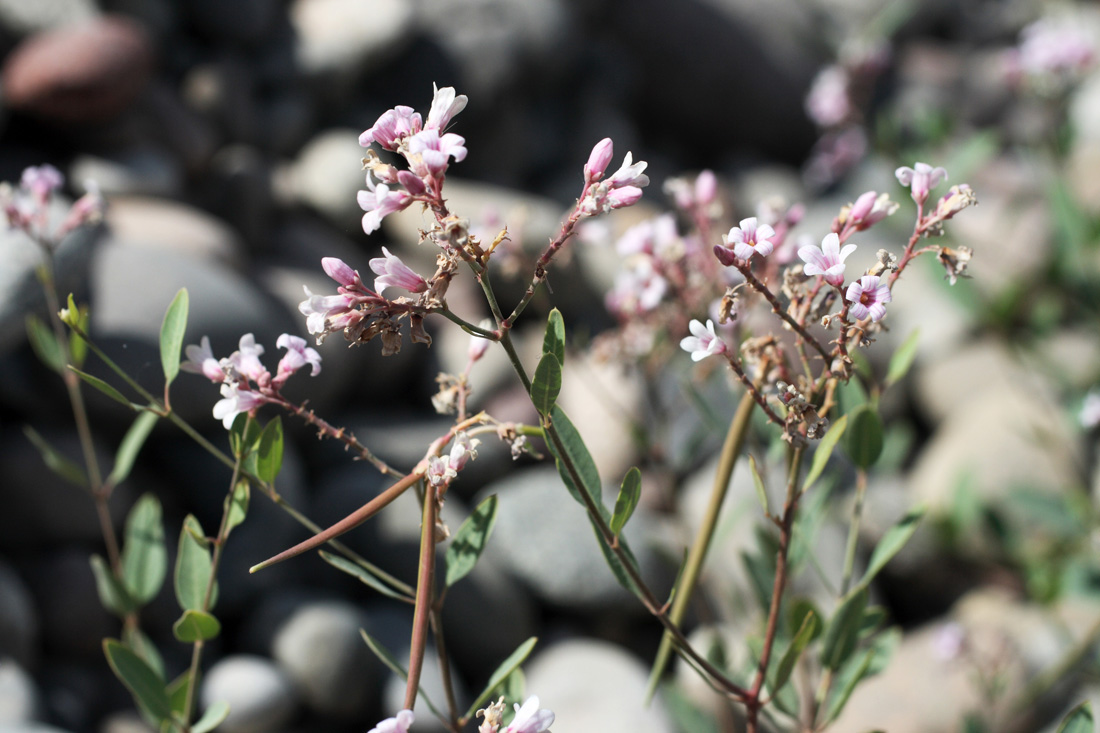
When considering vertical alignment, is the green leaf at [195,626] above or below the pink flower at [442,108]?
below

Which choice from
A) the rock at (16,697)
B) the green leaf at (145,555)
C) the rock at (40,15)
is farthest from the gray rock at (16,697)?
the rock at (40,15)

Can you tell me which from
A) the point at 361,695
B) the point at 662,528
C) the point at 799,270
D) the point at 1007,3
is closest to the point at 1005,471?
the point at 662,528

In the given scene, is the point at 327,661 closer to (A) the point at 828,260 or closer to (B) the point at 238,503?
(B) the point at 238,503

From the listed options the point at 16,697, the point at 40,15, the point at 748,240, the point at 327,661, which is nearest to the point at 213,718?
the point at 748,240

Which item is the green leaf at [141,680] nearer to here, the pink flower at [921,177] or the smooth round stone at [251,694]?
the pink flower at [921,177]

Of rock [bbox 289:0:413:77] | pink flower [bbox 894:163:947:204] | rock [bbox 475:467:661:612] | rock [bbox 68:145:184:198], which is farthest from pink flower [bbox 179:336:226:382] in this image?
rock [bbox 289:0:413:77]

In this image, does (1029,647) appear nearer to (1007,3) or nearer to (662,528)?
(662,528)

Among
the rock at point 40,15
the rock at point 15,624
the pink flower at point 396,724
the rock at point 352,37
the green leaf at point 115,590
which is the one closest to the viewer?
the pink flower at point 396,724
